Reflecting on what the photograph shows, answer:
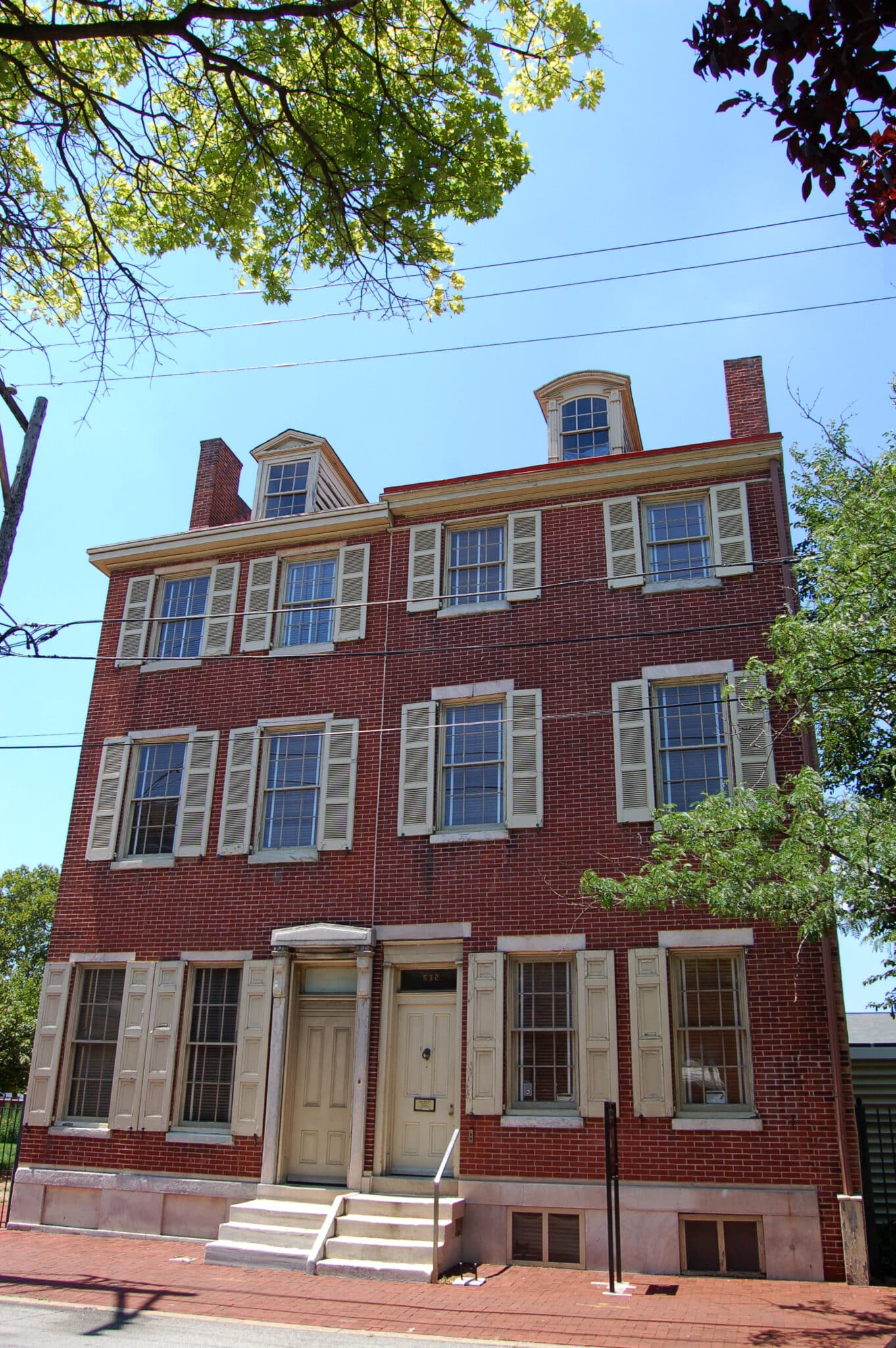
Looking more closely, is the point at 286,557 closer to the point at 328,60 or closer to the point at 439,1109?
the point at 439,1109

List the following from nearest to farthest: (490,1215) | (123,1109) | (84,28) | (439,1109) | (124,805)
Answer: (84,28), (490,1215), (439,1109), (123,1109), (124,805)

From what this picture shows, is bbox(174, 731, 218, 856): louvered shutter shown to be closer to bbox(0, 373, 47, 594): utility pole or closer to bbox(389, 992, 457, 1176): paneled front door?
bbox(389, 992, 457, 1176): paneled front door

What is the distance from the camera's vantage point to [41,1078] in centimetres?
1462

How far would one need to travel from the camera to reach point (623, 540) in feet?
47.0

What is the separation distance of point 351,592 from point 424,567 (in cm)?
121

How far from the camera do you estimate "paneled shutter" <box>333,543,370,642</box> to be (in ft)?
50.3

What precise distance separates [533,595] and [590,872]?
472cm

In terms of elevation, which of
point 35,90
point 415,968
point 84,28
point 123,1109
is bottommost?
point 123,1109

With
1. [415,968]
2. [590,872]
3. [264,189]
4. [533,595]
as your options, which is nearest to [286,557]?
[533,595]

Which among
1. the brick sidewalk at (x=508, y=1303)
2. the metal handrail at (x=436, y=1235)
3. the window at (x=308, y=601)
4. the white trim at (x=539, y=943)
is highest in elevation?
the window at (x=308, y=601)

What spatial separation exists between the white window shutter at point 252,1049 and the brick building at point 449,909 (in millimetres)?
38

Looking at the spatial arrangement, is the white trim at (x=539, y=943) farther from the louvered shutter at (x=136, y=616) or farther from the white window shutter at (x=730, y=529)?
the louvered shutter at (x=136, y=616)

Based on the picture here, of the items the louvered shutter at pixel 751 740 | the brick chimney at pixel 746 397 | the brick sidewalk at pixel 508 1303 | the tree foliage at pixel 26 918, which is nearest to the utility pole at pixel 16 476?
the brick sidewalk at pixel 508 1303

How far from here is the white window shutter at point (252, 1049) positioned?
523 inches
